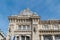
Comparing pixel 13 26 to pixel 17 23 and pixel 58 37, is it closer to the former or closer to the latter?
pixel 17 23

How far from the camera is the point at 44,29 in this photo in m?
32.1

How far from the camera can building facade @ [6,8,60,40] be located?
3159 cm

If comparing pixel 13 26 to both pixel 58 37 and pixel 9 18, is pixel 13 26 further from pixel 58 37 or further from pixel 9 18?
pixel 58 37

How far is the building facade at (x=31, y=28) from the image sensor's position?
31594 mm

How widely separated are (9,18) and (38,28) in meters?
6.60

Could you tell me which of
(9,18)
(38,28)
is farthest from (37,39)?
(9,18)

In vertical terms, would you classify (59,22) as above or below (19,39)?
above

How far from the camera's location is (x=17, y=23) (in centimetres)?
3266

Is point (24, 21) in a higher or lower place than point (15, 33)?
higher

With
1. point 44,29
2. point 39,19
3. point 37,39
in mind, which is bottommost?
point 37,39

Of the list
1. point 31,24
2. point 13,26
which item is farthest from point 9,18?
point 31,24

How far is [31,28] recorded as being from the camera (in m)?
32.3

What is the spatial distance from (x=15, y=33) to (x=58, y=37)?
9005mm

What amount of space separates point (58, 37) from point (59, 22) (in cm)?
336
